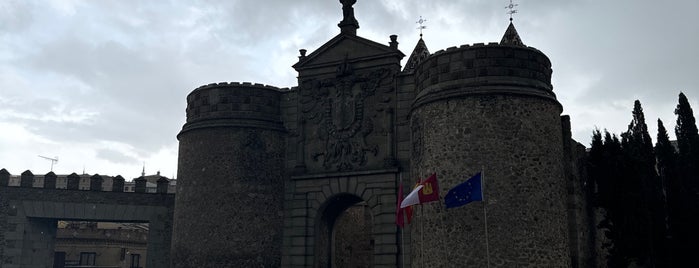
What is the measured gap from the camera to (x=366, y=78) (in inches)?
1069

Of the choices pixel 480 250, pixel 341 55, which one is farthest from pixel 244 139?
pixel 480 250

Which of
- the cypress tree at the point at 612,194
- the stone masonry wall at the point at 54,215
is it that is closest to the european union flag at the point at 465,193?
the cypress tree at the point at 612,194

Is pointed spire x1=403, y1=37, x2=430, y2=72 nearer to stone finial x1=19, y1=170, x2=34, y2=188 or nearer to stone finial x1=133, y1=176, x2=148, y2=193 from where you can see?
stone finial x1=133, y1=176, x2=148, y2=193

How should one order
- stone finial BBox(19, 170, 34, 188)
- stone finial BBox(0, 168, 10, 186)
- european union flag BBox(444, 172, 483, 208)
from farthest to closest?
stone finial BBox(19, 170, 34, 188), stone finial BBox(0, 168, 10, 186), european union flag BBox(444, 172, 483, 208)

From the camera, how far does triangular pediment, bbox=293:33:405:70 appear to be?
88.8 feet

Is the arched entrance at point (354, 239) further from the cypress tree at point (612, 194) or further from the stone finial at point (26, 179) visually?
the stone finial at point (26, 179)

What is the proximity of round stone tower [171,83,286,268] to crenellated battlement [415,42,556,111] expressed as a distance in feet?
25.6

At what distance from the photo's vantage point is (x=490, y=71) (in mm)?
22844

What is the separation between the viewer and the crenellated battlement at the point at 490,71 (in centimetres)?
2275

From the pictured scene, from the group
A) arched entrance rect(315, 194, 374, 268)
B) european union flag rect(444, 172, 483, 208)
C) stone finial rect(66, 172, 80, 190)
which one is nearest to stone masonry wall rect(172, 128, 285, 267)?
stone finial rect(66, 172, 80, 190)

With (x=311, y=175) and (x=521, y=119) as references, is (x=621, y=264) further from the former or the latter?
(x=311, y=175)

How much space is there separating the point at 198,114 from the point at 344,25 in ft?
23.2

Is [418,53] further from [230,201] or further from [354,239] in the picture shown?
[230,201]

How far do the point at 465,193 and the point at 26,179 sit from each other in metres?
21.0
